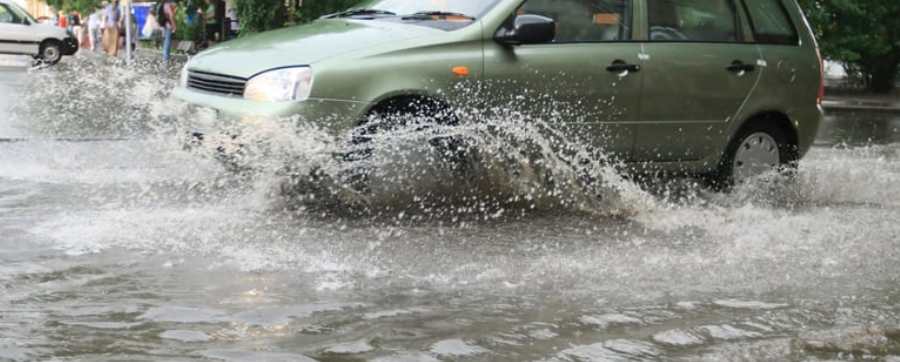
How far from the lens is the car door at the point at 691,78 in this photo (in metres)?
8.23

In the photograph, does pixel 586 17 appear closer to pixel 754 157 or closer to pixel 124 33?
pixel 754 157

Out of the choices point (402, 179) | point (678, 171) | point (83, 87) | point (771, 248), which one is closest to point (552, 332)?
point (771, 248)

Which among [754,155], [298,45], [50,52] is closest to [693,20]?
[754,155]

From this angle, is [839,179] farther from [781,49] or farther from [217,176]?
[217,176]

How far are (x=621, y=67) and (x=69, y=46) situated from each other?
26750mm

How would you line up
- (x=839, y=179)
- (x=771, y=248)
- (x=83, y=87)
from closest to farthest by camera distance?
(x=771, y=248) → (x=839, y=179) → (x=83, y=87)

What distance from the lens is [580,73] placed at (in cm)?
783

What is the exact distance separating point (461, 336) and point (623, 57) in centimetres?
387

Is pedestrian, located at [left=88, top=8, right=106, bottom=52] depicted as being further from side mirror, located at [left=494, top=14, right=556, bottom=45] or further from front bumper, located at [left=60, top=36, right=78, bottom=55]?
side mirror, located at [left=494, top=14, right=556, bottom=45]

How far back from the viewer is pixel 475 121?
7.45 m

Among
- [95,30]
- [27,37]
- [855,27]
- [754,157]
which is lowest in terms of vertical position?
[95,30]

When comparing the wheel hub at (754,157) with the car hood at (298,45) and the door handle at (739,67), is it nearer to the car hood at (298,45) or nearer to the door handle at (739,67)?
the door handle at (739,67)

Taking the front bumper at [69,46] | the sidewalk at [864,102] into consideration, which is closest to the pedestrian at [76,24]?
the front bumper at [69,46]

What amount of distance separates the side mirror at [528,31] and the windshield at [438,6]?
0.24 m
